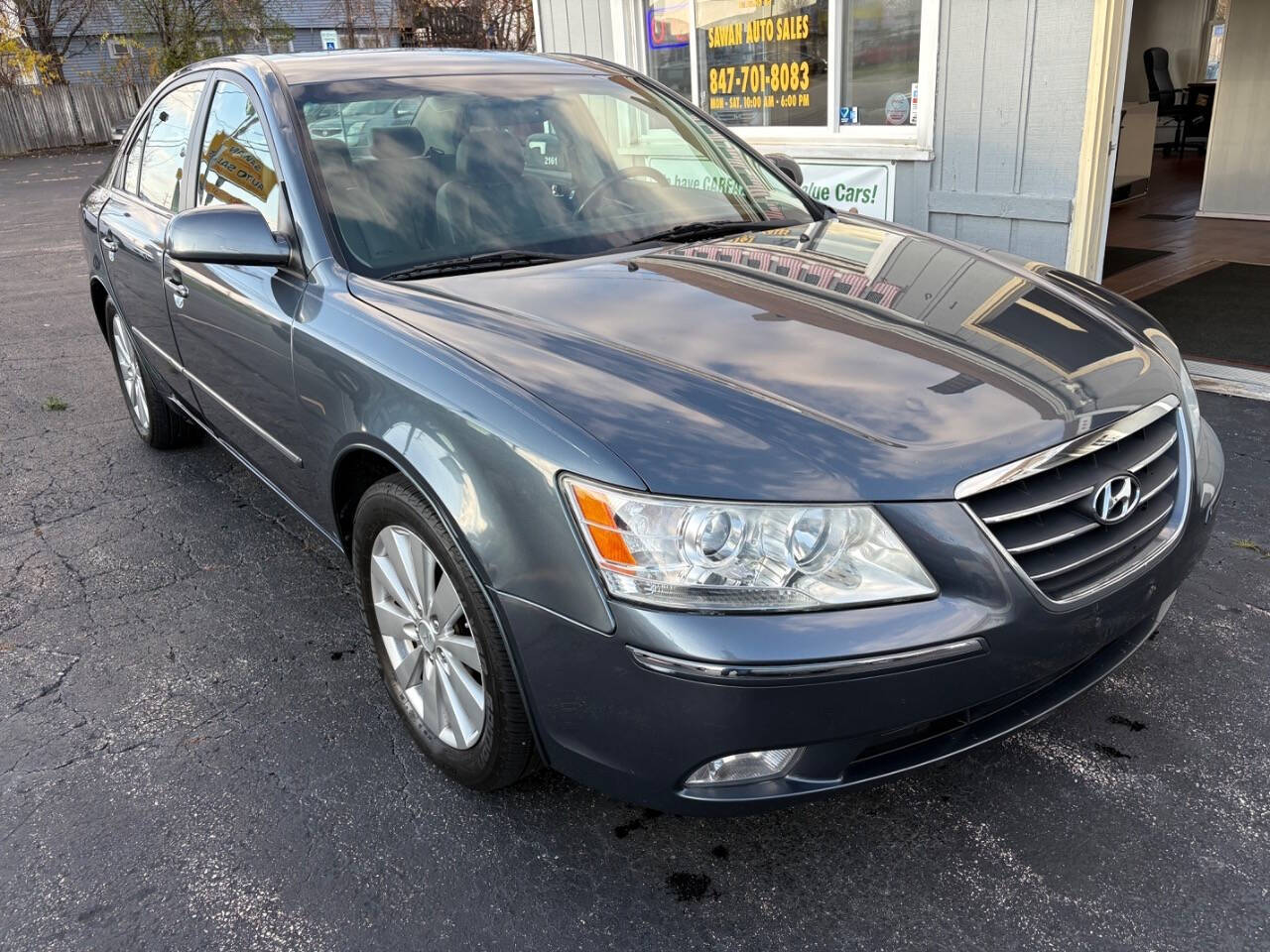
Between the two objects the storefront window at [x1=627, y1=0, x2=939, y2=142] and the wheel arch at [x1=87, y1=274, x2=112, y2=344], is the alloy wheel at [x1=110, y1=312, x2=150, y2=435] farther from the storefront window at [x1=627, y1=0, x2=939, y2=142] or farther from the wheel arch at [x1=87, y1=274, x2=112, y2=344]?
the storefront window at [x1=627, y1=0, x2=939, y2=142]

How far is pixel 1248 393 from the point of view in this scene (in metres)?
4.71

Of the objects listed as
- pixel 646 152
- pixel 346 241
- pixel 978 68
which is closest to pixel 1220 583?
pixel 646 152

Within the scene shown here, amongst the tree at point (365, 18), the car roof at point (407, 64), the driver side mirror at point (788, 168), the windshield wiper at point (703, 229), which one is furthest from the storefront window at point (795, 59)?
the tree at point (365, 18)

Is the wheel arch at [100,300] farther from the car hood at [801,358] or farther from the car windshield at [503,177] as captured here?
the car hood at [801,358]

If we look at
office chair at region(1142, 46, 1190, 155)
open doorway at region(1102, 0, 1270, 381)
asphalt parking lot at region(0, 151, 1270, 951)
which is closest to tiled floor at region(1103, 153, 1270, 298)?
open doorway at region(1102, 0, 1270, 381)

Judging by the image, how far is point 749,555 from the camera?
1.78m

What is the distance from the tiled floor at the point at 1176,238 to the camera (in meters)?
7.12

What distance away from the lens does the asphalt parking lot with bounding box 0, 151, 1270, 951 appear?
80.5 inches

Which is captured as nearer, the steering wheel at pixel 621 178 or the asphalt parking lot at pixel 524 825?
the asphalt parking lot at pixel 524 825

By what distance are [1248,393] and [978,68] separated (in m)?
2.25

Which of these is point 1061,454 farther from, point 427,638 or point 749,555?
point 427,638

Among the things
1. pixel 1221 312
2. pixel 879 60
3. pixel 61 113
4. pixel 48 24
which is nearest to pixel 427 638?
pixel 879 60

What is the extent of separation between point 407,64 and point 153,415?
233 cm

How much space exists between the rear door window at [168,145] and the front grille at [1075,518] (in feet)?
10.4
